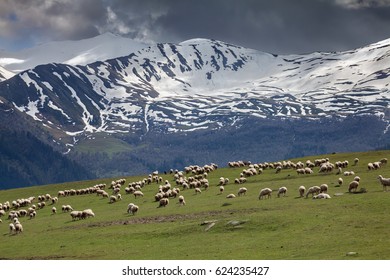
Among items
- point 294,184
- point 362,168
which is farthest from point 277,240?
point 362,168

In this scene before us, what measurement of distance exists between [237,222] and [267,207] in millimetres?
8015

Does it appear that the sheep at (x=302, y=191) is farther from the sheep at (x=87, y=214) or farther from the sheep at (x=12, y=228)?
the sheep at (x=12, y=228)

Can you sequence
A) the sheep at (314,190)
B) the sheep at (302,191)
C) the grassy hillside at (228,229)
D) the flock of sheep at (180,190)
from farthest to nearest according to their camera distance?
1. the flock of sheep at (180,190)
2. the sheep at (302,191)
3. the sheep at (314,190)
4. the grassy hillside at (228,229)

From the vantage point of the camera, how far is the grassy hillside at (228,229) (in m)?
47.7

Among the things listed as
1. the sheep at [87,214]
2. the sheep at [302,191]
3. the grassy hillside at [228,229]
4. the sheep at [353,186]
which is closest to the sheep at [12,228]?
the grassy hillside at [228,229]

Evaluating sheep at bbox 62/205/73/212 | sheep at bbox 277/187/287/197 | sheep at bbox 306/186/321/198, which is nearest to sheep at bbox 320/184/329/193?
sheep at bbox 306/186/321/198

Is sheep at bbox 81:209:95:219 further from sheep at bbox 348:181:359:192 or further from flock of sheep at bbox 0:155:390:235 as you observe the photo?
sheep at bbox 348:181:359:192

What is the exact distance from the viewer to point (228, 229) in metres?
58.3

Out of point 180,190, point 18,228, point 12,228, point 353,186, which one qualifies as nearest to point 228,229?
point 353,186

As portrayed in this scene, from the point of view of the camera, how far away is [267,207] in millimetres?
66562

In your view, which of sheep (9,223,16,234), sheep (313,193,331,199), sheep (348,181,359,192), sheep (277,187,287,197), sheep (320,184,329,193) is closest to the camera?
sheep (313,193,331,199)

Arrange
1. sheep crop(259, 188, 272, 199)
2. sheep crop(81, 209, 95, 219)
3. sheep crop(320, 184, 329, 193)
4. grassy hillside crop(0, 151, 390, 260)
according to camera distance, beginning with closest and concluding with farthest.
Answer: grassy hillside crop(0, 151, 390, 260), sheep crop(320, 184, 329, 193), sheep crop(259, 188, 272, 199), sheep crop(81, 209, 95, 219)

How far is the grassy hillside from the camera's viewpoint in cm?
4772
